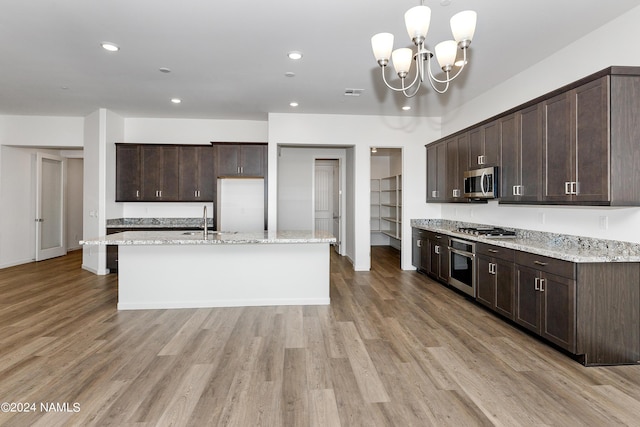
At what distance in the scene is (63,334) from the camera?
3246 mm

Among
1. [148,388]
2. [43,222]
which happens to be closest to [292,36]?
[148,388]

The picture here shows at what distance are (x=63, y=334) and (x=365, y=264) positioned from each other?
175 inches

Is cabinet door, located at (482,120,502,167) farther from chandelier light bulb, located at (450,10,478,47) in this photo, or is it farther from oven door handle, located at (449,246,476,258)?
chandelier light bulb, located at (450,10,478,47)

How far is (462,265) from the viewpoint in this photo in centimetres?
443

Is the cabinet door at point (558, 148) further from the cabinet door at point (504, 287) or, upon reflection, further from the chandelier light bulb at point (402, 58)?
the chandelier light bulb at point (402, 58)

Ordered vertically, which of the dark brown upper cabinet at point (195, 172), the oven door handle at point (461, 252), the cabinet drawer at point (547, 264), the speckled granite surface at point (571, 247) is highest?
the dark brown upper cabinet at point (195, 172)

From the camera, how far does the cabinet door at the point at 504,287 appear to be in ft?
11.2

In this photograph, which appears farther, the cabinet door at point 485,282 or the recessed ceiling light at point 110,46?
the cabinet door at point 485,282

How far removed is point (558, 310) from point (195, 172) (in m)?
5.63

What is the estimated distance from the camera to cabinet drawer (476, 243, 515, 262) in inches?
136

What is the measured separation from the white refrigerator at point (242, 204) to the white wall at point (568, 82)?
3.81m

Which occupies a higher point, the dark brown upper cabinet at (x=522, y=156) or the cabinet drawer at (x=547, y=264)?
the dark brown upper cabinet at (x=522, y=156)

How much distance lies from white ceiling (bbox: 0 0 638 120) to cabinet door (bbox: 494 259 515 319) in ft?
7.39

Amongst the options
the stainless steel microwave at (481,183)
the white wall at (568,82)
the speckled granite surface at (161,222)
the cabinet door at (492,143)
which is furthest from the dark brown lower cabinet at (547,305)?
the speckled granite surface at (161,222)
